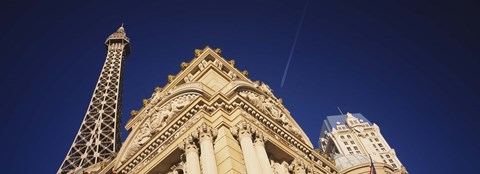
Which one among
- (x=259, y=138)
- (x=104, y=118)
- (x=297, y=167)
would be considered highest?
(x=104, y=118)

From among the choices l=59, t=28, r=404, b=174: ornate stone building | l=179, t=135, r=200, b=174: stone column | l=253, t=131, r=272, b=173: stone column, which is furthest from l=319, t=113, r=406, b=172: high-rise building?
l=179, t=135, r=200, b=174: stone column

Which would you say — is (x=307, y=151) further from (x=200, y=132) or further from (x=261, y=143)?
(x=200, y=132)

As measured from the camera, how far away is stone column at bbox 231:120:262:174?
43.3 ft

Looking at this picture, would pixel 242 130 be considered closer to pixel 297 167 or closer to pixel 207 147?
pixel 207 147

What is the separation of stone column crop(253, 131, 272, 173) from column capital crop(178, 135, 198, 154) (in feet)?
7.12

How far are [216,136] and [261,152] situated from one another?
182 centimetres

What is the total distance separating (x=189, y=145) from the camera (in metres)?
14.8

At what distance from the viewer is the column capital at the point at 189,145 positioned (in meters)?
14.7

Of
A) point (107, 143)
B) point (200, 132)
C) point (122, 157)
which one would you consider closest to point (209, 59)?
point (122, 157)

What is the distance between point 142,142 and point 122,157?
1637 millimetres

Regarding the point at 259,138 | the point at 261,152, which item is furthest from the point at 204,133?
the point at 261,152

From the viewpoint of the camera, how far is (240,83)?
62.7 ft

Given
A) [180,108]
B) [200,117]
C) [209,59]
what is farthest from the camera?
[209,59]

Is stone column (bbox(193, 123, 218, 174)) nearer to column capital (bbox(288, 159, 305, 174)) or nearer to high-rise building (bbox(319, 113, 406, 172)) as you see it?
column capital (bbox(288, 159, 305, 174))
